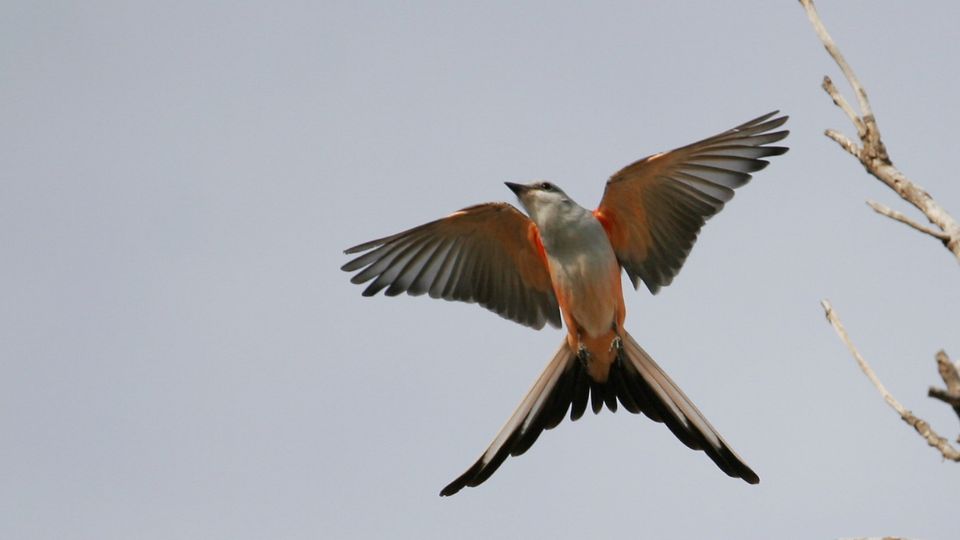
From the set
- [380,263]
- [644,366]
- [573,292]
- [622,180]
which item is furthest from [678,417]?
[380,263]

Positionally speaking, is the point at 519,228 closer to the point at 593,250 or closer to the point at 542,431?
the point at 593,250

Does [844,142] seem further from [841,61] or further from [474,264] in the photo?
[474,264]

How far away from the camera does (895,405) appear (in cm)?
509

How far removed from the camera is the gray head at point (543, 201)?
32.8 feet

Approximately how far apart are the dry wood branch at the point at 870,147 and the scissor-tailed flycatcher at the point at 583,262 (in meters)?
3.31

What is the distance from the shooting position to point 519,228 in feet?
34.3

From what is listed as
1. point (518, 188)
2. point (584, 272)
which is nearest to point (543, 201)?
point (518, 188)

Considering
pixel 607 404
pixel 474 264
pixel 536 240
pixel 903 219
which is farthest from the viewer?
pixel 474 264

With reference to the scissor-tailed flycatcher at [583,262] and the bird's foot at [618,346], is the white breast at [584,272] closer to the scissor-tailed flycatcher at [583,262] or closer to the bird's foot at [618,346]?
the scissor-tailed flycatcher at [583,262]

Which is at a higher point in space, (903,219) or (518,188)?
(518,188)

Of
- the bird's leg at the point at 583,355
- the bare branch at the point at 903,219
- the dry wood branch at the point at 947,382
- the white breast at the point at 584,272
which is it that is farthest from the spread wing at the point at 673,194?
the dry wood branch at the point at 947,382

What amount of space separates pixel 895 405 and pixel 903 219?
84 centimetres

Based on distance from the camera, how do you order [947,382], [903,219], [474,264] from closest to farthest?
[947,382] < [903,219] < [474,264]

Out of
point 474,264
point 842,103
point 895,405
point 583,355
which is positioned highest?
point 474,264
